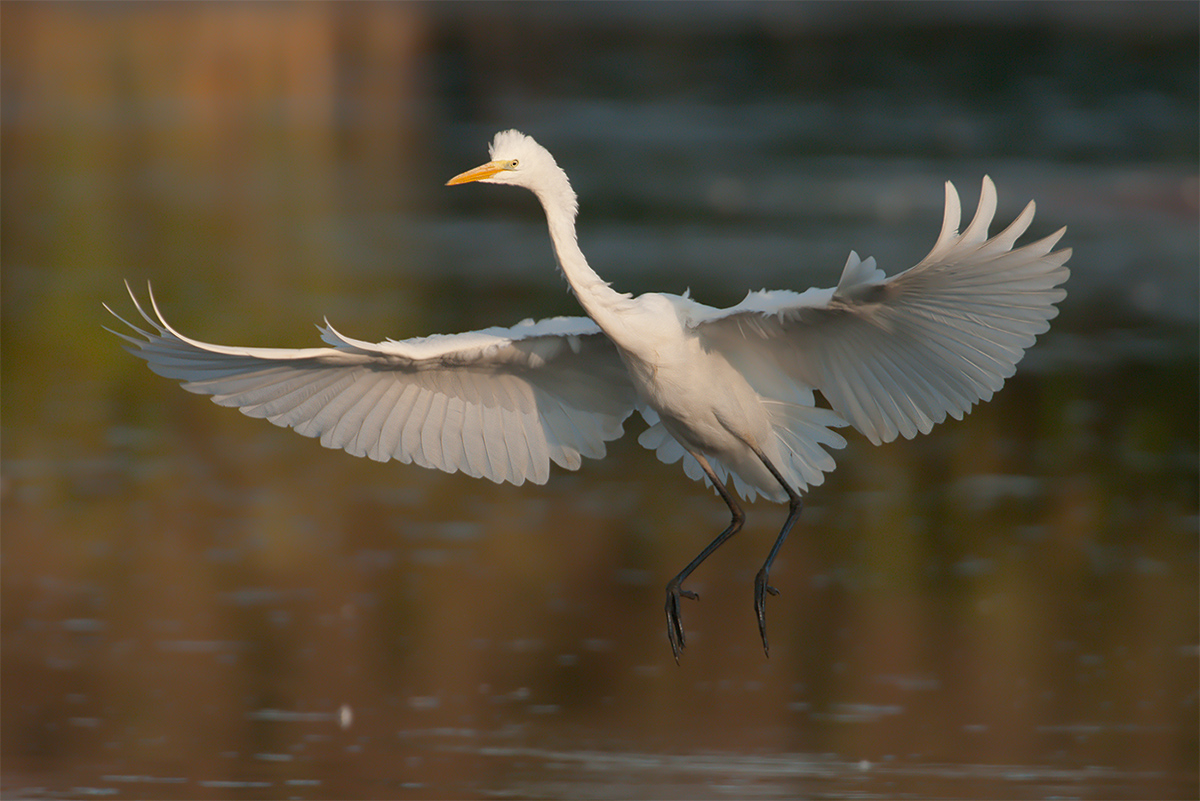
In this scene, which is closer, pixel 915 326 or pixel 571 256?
pixel 915 326

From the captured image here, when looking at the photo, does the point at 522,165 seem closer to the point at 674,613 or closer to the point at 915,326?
the point at 915,326

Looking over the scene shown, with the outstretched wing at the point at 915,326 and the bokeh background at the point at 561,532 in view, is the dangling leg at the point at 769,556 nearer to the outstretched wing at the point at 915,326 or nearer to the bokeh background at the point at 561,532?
the outstretched wing at the point at 915,326

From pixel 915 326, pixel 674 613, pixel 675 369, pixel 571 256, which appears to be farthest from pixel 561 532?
pixel 915 326

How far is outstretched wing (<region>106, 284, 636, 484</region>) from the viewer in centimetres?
571

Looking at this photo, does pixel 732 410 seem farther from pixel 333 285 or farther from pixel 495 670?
pixel 333 285

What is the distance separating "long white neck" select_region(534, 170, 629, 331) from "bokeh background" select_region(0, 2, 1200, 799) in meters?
1.91

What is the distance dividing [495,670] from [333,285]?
30.9 ft

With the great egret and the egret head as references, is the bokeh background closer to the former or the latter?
the great egret

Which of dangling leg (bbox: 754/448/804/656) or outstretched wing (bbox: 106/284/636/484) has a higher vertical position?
outstretched wing (bbox: 106/284/636/484)

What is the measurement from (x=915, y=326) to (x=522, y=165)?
1358 mm

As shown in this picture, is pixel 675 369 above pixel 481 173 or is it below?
below

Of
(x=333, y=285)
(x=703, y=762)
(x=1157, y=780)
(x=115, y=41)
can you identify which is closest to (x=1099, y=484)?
(x=1157, y=780)

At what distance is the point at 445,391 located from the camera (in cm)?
616

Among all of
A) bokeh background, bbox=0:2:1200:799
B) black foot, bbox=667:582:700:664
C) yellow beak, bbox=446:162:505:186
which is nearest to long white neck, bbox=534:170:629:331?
yellow beak, bbox=446:162:505:186
